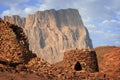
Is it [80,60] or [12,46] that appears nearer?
[12,46]

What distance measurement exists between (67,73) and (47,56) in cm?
16967

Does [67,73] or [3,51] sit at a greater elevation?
[3,51]

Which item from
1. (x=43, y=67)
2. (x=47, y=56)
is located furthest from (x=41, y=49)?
(x=43, y=67)

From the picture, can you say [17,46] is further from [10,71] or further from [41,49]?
[41,49]

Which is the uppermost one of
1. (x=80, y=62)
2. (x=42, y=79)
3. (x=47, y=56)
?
(x=47, y=56)

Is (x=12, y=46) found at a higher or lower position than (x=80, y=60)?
higher

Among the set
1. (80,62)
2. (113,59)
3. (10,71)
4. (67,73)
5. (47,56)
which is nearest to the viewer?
(10,71)

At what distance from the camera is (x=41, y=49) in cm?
19200

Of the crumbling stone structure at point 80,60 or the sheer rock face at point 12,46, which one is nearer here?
the sheer rock face at point 12,46

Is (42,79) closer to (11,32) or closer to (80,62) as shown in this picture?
(11,32)

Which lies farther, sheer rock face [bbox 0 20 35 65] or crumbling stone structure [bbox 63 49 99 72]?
crumbling stone structure [bbox 63 49 99 72]

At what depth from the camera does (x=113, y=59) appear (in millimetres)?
31266

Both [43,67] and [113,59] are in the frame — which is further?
[113,59]

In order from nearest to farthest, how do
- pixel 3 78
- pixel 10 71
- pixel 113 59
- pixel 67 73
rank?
pixel 3 78 < pixel 10 71 < pixel 67 73 < pixel 113 59
